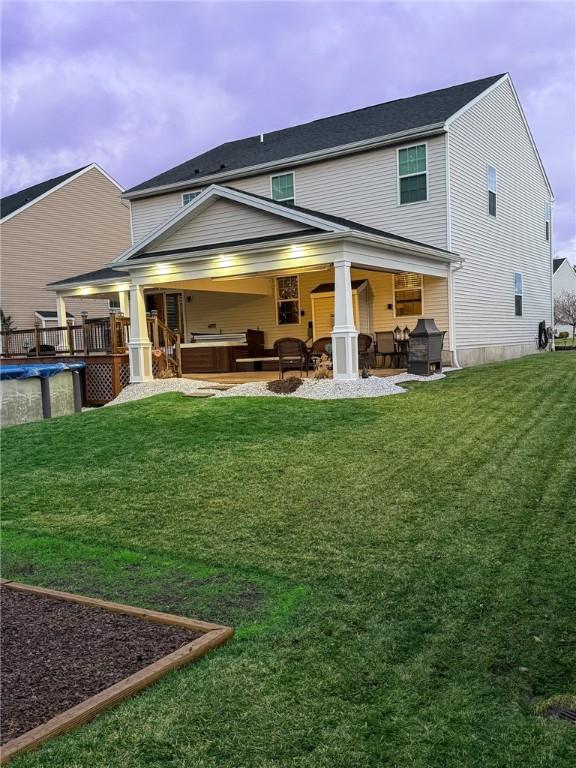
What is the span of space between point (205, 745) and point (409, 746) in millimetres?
760

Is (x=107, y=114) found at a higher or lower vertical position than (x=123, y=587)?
higher

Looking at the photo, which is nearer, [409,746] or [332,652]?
[409,746]

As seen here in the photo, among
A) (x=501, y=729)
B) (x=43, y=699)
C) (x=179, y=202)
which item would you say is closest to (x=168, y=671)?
(x=43, y=699)

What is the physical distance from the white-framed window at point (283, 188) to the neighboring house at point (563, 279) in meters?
36.4

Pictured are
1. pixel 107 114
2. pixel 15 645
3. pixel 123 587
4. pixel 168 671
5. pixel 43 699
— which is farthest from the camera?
pixel 107 114

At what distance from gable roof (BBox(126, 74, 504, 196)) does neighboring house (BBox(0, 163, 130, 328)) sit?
160 inches

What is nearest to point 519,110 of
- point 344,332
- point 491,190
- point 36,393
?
point 491,190

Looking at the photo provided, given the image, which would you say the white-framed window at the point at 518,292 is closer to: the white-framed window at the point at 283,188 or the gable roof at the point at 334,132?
the gable roof at the point at 334,132

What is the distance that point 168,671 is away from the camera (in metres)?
2.89

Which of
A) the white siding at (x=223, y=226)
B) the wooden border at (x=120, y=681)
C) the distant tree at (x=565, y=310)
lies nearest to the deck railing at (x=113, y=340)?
the white siding at (x=223, y=226)

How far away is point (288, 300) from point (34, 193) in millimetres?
14118

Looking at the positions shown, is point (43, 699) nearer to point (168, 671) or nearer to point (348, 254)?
point (168, 671)

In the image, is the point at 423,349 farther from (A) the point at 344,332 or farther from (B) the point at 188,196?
(B) the point at 188,196

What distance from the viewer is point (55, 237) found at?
85.6ft
